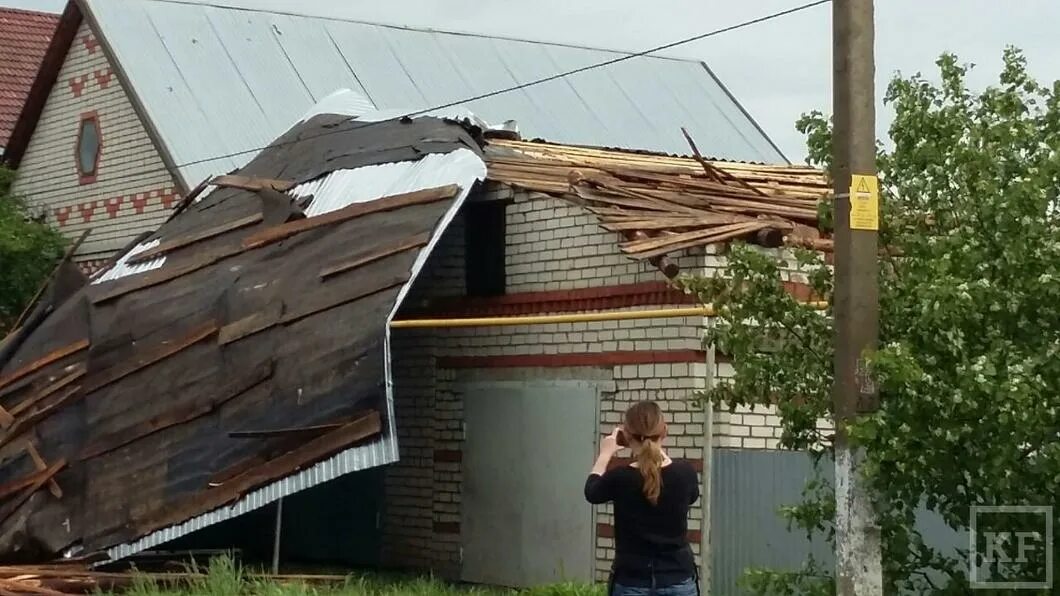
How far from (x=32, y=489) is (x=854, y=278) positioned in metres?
8.74

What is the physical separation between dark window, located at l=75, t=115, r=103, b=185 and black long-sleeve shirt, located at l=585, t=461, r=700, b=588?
16220 mm

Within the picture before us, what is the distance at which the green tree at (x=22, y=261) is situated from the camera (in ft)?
71.1

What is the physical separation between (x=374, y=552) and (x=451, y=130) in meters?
4.08

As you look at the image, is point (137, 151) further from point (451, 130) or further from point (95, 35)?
point (451, 130)

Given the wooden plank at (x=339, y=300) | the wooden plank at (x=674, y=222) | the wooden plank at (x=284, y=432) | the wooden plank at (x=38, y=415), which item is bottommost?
the wooden plank at (x=284, y=432)

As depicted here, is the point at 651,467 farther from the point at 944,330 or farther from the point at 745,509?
the point at 745,509

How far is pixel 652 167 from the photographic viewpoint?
1551 centimetres

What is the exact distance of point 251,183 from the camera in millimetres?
15938

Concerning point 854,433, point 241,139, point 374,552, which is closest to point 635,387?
point 374,552

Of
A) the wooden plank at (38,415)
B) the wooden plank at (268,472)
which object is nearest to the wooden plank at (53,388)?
the wooden plank at (38,415)

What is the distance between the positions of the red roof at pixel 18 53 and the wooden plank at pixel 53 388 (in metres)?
11.8

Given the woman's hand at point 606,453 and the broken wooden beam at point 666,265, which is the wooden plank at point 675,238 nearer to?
the broken wooden beam at point 666,265

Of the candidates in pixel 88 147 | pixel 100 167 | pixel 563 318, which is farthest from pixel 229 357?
pixel 88 147

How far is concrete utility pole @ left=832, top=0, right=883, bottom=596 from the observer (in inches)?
316
